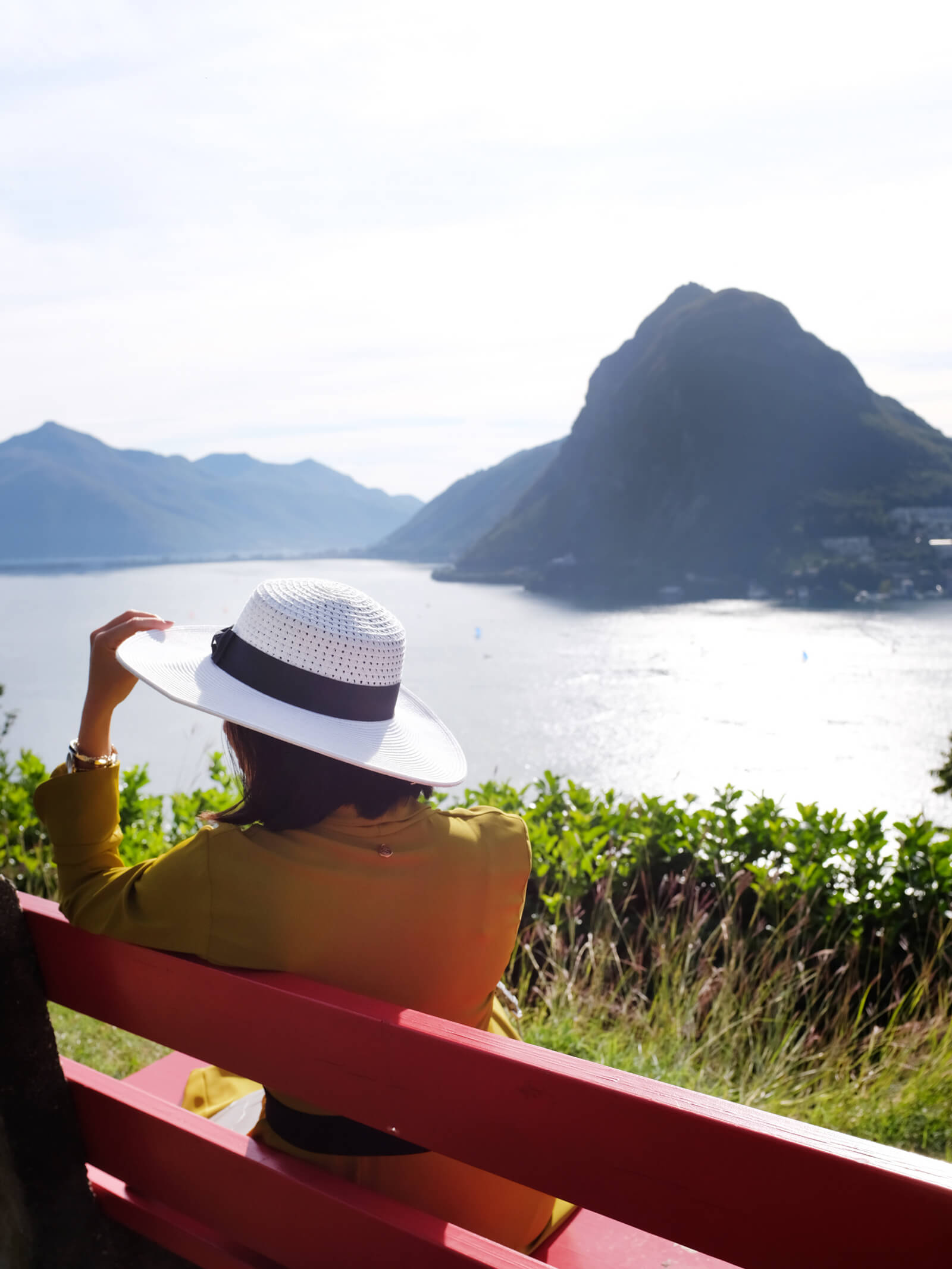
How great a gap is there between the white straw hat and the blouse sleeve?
0.18 m

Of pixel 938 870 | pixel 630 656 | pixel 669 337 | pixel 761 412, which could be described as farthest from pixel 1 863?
pixel 669 337

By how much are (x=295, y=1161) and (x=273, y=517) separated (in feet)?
572

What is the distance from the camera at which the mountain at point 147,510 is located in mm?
126500

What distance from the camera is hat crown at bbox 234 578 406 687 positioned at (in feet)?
4.23

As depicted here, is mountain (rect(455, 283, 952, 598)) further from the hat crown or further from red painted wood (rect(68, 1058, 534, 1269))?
red painted wood (rect(68, 1058, 534, 1269))

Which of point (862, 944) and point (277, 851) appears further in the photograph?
point (862, 944)

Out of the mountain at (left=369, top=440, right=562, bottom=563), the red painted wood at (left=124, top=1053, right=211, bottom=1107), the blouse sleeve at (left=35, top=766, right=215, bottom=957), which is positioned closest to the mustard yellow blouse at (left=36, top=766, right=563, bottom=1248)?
the blouse sleeve at (left=35, top=766, right=215, bottom=957)

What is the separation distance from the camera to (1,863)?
3990mm

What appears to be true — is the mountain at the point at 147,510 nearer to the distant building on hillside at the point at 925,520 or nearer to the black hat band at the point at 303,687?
the distant building on hillside at the point at 925,520

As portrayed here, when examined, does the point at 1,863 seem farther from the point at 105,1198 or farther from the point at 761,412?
the point at 761,412

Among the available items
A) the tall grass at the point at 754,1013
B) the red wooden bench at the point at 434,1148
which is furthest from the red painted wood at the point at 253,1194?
the tall grass at the point at 754,1013

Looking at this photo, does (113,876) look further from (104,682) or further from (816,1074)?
(816,1074)

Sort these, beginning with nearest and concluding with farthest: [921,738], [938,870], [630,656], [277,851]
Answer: [277,851], [938,870], [921,738], [630,656]

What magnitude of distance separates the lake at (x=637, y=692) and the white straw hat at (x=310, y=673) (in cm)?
1780
